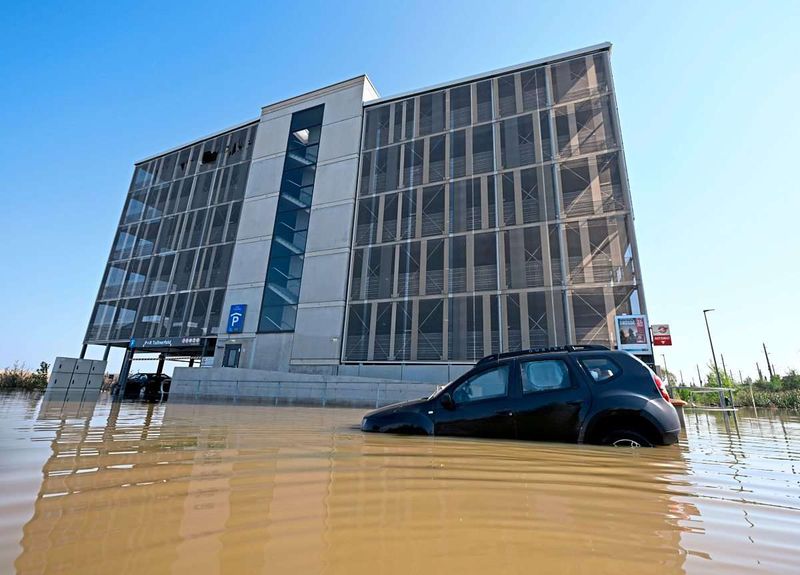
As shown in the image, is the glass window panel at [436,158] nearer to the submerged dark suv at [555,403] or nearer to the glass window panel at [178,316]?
the glass window panel at [178,316]

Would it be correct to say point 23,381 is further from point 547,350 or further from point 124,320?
point 547,350

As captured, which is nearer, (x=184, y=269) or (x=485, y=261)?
(x=485, y=261)

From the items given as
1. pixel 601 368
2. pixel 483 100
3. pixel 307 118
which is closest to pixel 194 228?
pixel 307 118

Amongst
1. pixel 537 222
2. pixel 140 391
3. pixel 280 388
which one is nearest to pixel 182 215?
pixel 140 391

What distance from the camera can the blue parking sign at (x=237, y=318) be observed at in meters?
26.5

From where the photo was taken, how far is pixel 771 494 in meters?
2.45

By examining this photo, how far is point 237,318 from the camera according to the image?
87.8 feet

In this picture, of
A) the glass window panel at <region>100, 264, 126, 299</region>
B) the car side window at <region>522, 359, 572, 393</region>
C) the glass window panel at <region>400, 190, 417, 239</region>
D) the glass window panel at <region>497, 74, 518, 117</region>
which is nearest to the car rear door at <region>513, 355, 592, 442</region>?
the car side window at <region>522, 359, 572, 393</region>

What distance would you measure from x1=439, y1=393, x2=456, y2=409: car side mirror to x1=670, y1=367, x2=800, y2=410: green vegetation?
23.5 metres

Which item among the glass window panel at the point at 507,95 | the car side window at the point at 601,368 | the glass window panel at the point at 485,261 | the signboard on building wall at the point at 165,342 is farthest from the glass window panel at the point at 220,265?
the car side window at the point at 601,368

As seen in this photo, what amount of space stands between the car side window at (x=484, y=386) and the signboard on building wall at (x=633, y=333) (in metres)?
15.4

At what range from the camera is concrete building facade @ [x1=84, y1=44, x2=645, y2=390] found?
2094 centimetres

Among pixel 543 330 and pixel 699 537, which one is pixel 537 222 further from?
pixel 699 537

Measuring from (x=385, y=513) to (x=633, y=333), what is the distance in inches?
756
